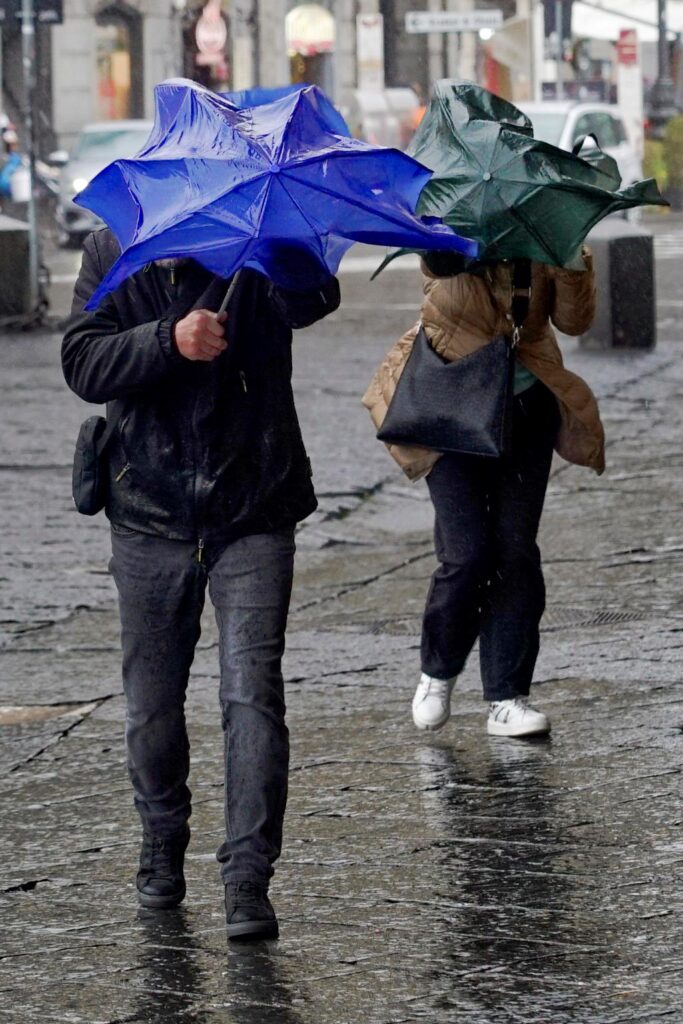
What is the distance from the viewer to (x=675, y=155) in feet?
124

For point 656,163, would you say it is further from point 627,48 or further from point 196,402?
point 196,402

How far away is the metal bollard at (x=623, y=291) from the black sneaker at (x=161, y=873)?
11.4 m

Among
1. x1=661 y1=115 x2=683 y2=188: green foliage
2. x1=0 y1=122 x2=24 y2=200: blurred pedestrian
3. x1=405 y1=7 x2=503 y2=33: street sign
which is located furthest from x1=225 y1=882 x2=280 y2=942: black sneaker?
x1=405 y1=7 x2=503 y2=33: street sign

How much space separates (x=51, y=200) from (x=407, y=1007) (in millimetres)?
29511

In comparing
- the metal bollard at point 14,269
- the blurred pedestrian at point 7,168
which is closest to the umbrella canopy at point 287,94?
the metal bollard at point 14,269

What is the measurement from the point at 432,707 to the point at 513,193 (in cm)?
146

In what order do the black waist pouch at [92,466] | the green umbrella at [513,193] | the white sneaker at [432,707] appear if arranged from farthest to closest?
the white sneaker at [432,707], the green umbrella at [513,193], the black waist pouch at [92,466]

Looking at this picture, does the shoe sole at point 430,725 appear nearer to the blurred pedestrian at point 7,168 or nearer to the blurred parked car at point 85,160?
the blurred parked car at point 85,160

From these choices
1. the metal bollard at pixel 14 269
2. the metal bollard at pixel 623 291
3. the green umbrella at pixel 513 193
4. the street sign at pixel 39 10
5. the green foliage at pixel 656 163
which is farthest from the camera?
the green foliage at pixel 656 163

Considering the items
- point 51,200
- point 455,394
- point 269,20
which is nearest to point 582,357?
point 455,394

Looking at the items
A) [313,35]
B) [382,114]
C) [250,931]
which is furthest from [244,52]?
[250,931]

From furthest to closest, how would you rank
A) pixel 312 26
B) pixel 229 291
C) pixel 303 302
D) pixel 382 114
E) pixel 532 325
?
pixel 312 26 < pixel 382 114 < pixel 532 325 < pixel 303 302 < pixel 229 291

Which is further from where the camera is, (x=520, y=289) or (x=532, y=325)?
(x=532, y=325)

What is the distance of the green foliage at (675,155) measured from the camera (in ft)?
123
